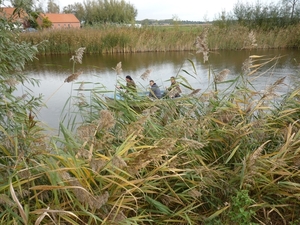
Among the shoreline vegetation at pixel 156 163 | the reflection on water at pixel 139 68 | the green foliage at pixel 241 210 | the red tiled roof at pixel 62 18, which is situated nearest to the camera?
the shoreline vegetation at pixel 156 163

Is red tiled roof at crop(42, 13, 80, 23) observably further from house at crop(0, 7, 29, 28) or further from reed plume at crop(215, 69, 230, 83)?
reed plume at crop(215, 69, 230, 83)

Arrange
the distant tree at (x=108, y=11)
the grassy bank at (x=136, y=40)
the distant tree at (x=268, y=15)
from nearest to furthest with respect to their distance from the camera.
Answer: the grassy bank at (x=136, y=40) → the distant tree at (x=268, y=15) → the distant tree at (x=108, y=11)

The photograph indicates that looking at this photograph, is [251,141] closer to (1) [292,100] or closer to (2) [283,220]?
(2) [283,220]

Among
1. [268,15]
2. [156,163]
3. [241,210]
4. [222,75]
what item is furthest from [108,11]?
[241,210]

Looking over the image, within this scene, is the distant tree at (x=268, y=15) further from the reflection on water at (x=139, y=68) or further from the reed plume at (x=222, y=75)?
the reed plume at (x=222, y=75)

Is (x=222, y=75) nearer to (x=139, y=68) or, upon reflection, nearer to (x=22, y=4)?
(x=22, y=4)

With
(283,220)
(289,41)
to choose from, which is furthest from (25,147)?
(289,41)

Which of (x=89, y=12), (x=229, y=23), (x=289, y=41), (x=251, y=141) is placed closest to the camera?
(x=251, y=141)

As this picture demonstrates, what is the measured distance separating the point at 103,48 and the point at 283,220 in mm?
17252

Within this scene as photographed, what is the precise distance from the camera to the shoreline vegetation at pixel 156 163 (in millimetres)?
1528

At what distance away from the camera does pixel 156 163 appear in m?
1.98

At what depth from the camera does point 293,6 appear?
23.9 meters

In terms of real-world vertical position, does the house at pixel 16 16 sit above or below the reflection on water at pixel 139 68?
above

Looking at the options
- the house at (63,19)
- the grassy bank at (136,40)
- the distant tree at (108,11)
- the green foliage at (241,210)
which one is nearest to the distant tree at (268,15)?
the grassy bank at (136,40)
